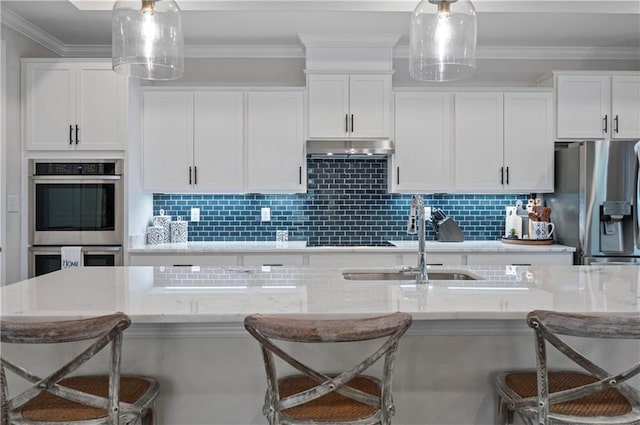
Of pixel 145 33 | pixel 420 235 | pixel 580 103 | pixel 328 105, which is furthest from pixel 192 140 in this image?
pixel 580 103

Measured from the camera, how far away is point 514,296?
1.76 meters

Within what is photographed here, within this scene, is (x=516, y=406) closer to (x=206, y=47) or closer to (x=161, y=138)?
(x=161, y=138)

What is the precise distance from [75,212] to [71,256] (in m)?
0.33

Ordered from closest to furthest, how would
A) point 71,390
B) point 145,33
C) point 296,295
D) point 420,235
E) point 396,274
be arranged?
point 71,390, point 296,295, point 145,33, point 420,235, point 396,274

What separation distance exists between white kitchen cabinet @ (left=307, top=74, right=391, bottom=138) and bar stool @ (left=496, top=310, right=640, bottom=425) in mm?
2773

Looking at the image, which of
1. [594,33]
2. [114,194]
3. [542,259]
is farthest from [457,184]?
[114,194]

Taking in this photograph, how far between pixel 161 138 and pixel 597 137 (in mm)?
3687

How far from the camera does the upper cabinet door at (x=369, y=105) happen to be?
410 cm

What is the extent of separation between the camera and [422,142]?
13.7ft

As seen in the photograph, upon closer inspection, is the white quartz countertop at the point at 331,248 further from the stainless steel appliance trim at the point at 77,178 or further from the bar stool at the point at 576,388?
the bar stool at the point at 576,388

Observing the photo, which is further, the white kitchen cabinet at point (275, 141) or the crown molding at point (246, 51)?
the crown molding at point (246, 51)

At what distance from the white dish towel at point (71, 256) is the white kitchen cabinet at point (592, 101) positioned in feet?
13.1

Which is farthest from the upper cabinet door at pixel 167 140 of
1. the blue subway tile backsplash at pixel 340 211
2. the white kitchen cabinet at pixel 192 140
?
the blue subway tile backsplash at pixel 340 211

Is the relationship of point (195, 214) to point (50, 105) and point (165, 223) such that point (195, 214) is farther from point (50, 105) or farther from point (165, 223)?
point (50, 105)
